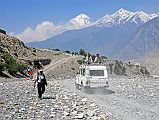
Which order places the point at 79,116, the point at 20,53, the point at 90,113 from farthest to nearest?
the point at 20,53 < the point at 90,113 < the point at 79,116

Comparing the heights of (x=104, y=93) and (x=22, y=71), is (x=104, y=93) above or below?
below

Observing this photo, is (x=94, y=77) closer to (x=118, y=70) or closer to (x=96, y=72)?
(x=96, y=72)

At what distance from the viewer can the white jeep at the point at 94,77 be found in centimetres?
3531

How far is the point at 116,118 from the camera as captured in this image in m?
19.9

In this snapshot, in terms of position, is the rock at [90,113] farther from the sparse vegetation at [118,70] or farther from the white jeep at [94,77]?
the sparse vegetation at [118,70]

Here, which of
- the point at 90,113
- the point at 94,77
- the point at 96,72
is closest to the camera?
the point at 90,113

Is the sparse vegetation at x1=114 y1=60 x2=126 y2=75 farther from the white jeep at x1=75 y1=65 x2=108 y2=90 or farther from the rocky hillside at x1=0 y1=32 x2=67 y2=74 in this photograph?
the white jeep at x1=75 y1=65 x2=108 y2=90

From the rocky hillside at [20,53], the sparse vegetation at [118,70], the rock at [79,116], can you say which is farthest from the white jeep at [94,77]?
the sparse vegetation at [118,70]

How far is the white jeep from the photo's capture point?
35.3 meters

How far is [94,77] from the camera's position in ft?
117

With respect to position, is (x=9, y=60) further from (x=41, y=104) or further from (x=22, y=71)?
(x=41, y=104)

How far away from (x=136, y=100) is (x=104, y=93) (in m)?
6.41

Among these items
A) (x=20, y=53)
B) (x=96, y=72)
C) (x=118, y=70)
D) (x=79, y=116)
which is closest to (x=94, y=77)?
(x=96, y=72)

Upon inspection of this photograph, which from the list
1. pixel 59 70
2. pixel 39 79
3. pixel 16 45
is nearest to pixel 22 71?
pixel 59 70
